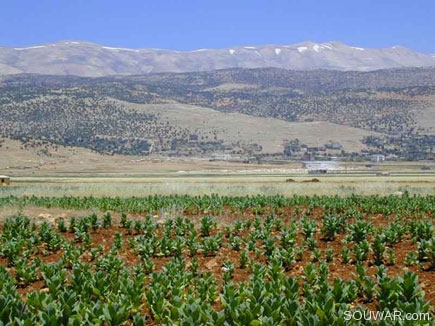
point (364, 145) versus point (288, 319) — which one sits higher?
point (288, 319)

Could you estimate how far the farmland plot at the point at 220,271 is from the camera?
29.2 ft

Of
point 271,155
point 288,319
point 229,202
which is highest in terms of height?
point 288,319

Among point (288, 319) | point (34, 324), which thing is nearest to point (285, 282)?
point (288, 319)

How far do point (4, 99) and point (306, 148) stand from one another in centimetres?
9826

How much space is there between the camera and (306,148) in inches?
6427

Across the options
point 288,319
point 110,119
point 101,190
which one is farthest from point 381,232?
point 110,119

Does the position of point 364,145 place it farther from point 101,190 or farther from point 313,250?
point 313,250

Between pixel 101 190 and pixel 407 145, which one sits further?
pixel 407 145

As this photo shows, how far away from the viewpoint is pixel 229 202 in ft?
92.1

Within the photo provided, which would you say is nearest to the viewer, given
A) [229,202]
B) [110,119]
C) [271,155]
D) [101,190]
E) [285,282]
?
[285,282]

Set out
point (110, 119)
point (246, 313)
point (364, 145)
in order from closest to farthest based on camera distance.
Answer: point (246, 313) → point (364, 145) → point (110, 119)

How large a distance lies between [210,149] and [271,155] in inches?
697

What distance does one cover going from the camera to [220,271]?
45.4 feet

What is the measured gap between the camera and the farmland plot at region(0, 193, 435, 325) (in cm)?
889
